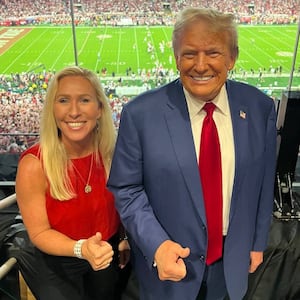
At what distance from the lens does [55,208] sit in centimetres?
149

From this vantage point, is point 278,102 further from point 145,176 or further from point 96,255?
point 96,255

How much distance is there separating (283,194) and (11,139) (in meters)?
4.61

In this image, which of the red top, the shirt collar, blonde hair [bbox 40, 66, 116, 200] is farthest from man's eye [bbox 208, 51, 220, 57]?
the red top

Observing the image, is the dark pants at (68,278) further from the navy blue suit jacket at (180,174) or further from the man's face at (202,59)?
the man's face at (202,59)

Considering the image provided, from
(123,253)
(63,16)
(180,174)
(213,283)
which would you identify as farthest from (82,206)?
(63,16)

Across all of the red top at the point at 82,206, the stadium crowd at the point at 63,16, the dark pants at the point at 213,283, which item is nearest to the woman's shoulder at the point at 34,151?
the red top at the point at 82,206

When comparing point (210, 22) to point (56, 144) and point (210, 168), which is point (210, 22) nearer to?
point (210, 168)

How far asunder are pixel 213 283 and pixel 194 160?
0.61 metres

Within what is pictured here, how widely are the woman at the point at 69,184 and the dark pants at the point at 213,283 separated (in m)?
0.40

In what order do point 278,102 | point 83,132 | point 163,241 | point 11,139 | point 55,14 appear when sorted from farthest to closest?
point 55,14
point 11,139
point 278,102
point 83,132
point 163,241

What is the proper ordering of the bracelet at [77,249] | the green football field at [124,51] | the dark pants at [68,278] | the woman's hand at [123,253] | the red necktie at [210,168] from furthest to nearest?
the green football field at [124,51] → the woman's hand at [123,253] → the dark pants at [68,278] → the bracelet at [77,249] → the red necktie at [210,168]

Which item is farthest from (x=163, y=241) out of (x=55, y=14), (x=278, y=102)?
(x=55, y=14)

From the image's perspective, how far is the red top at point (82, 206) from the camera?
1.50m

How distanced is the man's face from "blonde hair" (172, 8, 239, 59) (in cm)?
1
